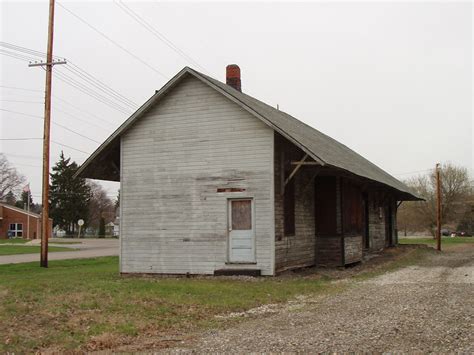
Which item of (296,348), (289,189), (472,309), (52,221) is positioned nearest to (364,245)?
(289,189)

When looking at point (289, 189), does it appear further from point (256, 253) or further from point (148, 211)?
point (148, 211)

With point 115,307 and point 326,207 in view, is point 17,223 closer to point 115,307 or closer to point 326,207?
point 326,207

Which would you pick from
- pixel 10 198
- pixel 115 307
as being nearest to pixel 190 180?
pixel 115 307

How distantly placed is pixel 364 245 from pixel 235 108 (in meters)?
12.5

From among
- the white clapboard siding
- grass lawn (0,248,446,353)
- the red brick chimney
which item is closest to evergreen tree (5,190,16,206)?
the red brick chimney

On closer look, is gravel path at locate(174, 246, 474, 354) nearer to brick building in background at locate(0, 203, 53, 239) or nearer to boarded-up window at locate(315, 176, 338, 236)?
boarded-up window at locate(315, 176, 338, 236)

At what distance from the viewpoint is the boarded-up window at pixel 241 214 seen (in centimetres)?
1637

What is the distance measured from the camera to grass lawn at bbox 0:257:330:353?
8.29 meters

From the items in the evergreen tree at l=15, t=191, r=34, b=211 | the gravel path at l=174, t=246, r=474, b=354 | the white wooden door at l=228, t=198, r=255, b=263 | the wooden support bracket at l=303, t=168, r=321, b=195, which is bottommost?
the gravel path at l=174, t=246, r=474, b=354

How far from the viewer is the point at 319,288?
13.9m

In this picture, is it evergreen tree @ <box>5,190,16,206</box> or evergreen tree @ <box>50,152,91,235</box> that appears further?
evergreen tree @ <box>5,190,16,206</box>

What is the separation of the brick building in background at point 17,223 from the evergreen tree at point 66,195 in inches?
201

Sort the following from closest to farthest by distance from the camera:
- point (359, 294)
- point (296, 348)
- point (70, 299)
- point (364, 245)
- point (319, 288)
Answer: point (296, 348), point (70, 299), point (359, 294), point (319, 288), point (364, 245)

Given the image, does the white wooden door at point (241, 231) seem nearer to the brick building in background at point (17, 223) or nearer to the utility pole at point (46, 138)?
the utility pole at point (46, 138)
